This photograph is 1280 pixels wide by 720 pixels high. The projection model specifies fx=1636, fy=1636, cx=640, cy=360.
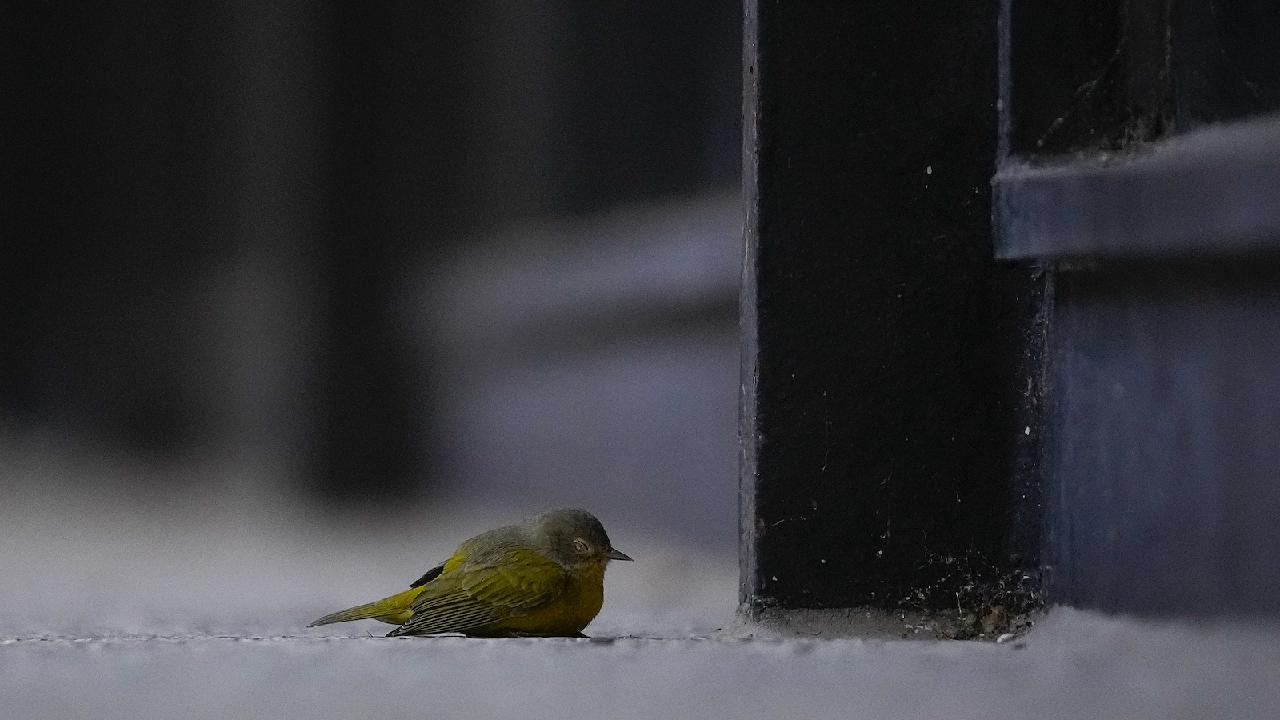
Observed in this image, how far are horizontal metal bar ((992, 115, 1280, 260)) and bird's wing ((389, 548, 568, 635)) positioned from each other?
1.06 m

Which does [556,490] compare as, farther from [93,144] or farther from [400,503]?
[93,144]

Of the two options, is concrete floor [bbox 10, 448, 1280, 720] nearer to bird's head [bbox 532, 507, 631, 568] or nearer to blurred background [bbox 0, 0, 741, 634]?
bird's head [bbox 532, 507, 631, 568]

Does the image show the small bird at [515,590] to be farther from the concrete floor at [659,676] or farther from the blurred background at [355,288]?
the blurred background at [355,288]

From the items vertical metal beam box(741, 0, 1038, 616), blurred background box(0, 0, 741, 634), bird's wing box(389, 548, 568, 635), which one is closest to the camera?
vertical metal beam box(741, 0, 1038, 616)

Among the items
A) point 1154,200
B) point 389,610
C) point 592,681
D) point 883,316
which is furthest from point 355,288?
point 1154,200

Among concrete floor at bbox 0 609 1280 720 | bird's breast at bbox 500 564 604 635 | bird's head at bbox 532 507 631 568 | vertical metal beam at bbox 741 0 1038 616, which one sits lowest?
concrete floor at bbox 0 609 1280 720

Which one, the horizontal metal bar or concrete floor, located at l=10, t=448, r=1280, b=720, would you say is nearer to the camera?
the horizontal metal bar

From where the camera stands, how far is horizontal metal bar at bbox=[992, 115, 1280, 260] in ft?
4.63

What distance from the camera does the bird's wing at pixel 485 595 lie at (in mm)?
2627

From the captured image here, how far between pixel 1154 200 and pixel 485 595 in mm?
1408

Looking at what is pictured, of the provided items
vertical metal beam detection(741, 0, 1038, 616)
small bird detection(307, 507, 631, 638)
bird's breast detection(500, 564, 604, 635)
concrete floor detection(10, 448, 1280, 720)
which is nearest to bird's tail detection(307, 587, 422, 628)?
small bird detection(307, 507, 631, 638)

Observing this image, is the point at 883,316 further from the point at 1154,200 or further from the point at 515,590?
the point at 515,590

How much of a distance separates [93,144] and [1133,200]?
6.69 m

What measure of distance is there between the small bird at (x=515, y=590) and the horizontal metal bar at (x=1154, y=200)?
106cm
